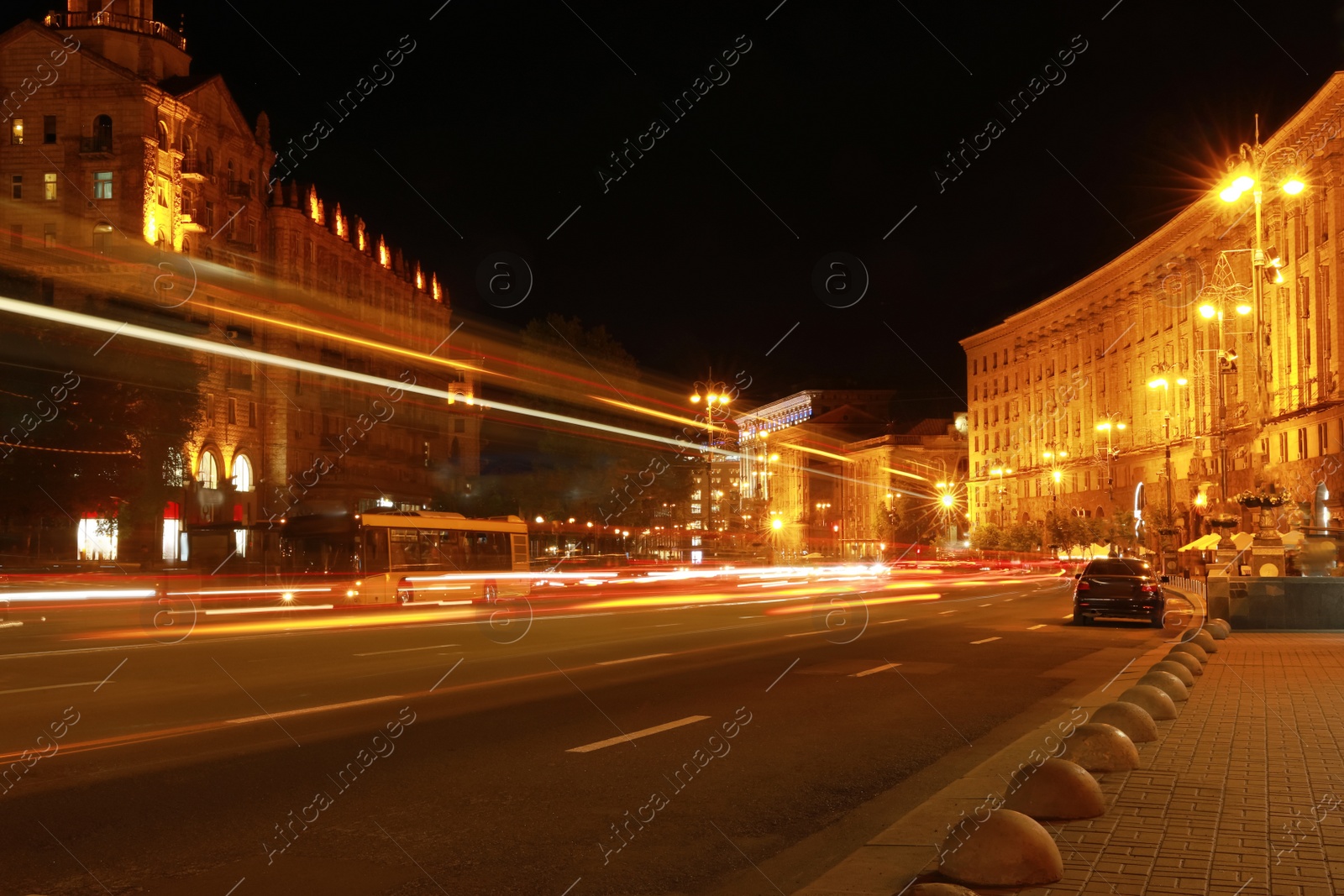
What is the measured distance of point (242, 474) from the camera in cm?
6212

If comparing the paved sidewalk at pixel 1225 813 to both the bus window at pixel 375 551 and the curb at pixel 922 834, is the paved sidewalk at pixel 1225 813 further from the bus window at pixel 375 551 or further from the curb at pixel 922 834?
the bus window at pixel 375 551

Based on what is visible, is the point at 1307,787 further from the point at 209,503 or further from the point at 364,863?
the point at 209,503

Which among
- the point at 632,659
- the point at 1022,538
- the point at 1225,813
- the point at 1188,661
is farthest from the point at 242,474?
the point at 1022,538

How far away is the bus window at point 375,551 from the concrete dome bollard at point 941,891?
1066 inches

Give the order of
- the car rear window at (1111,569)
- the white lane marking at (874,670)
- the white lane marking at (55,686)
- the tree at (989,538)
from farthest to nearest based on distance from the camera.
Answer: the tree at (989,538) → the car rear window at (1111,569) → the white lane marking at (874,670) → the white lane marking at (55,686)

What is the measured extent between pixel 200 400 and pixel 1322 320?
49118 mm

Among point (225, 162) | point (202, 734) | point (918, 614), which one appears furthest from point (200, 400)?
point (202, 734)

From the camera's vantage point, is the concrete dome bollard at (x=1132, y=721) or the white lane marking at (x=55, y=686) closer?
the concrete dome bollard at (x=1132, y=721)

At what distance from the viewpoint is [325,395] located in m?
69.8

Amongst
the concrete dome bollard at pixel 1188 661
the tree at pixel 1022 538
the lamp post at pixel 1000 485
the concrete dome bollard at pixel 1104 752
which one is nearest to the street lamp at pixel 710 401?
the concrete dome bollard at pixel 1188 661

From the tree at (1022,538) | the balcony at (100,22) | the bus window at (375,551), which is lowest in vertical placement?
the tree at (1022,538)

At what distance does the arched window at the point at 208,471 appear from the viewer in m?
58.1

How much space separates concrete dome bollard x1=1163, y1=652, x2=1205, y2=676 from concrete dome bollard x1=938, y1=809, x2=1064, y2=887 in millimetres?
8932

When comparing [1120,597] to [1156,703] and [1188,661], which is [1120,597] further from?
[1156,703]
